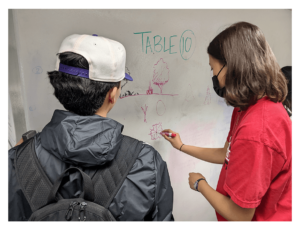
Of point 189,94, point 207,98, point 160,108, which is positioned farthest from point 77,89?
point 207,98

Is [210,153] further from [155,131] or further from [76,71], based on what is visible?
[76,71]

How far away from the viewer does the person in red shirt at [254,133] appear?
62 cm

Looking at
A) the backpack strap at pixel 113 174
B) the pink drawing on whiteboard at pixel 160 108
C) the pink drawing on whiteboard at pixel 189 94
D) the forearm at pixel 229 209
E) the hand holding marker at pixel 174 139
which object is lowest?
the forearm at pixel 229 209

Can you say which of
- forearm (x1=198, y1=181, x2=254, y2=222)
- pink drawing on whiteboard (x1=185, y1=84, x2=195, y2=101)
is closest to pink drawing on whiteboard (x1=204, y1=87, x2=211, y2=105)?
pink drawing on whiteboard (x1=185, y1=84, x2=195, y2=101)

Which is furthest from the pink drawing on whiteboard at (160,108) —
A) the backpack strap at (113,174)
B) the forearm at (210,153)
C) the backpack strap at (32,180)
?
the backpack strap at (32,180)

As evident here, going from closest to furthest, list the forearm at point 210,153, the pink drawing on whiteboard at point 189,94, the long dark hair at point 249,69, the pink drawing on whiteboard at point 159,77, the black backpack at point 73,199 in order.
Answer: the black backpack at point 73,199 < the long dark hair at point 249,69 < the forearm at point 210,153 < the pink drawing on whiteboard at point 159,77 < the pink drawing on whiteboard at point 189,94

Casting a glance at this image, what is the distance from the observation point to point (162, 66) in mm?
1377

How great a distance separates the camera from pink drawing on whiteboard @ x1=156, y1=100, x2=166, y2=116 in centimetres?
143

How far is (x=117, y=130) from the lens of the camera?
62cm

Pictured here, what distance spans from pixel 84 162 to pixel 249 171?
1.63ft

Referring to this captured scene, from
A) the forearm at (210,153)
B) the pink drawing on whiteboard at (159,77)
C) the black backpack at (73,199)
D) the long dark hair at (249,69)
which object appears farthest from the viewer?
the pink drawing on whiteboard at (159,77)

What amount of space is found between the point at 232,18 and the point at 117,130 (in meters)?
1.39

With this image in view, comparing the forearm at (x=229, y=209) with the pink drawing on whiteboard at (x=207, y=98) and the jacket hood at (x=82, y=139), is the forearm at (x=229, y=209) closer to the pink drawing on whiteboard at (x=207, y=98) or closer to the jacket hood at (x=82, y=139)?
the jacket hood at (x=82, y=139)

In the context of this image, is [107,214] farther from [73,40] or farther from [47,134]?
[73,40]
